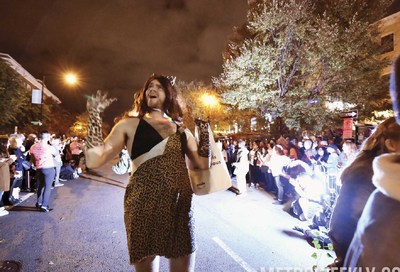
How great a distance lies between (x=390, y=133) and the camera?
2.12m

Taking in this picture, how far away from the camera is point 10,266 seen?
13.7 ft

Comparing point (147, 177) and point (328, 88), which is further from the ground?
point (328, 88)

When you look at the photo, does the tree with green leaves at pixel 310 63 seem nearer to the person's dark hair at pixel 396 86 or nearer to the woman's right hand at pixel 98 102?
the woman's right hand at pixel 98 102

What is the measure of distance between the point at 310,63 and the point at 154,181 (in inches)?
632

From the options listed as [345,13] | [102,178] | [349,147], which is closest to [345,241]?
[349,147]

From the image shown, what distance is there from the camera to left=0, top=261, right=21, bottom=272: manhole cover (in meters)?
4.07

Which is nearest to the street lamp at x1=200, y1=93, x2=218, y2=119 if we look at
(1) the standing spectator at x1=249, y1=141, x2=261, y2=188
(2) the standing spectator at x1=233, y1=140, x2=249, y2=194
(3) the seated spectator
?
(1) the standing spectator at x1=249, y1=141, x2=261, y2=188

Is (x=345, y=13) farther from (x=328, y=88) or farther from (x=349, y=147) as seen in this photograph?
(x=349, y=147)

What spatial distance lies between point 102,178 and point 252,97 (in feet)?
30.9

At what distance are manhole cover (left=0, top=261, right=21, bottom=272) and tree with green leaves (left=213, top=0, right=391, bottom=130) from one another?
1431cm

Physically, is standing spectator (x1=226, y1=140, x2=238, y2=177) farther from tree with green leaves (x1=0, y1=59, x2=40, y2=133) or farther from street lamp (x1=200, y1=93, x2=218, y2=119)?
tree with green leaves (x1=0, y1=59, x2=40, y2=133)

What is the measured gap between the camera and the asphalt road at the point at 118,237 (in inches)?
172

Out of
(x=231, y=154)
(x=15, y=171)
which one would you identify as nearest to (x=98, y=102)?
(x=15, y=171)

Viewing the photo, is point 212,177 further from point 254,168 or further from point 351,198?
point 254,168
